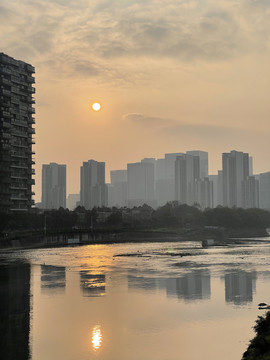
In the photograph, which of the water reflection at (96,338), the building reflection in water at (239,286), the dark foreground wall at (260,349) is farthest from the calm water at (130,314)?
the dark foreground wall at (260,349)

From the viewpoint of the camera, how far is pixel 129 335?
3884cm

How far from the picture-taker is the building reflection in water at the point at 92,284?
60.0m

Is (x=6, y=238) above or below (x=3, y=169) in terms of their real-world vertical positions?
below

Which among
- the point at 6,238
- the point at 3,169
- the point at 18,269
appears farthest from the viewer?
the point at 3,169

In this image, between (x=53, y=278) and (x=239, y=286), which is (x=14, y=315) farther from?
(x=239, y=286)

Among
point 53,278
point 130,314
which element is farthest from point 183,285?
Answer: point 53,278

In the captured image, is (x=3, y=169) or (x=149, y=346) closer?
(x=149, y=346)

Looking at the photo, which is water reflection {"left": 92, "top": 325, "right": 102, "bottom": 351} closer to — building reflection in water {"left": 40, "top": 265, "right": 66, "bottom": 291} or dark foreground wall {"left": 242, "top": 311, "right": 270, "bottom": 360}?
dark foreground wall {"left": 242, "top": 311, "right": 270, "bottom": 360}

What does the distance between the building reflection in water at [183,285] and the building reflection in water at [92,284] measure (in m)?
4.13

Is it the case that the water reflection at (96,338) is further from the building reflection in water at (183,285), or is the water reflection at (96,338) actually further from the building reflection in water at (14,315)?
the building reflection in water at (183,285)

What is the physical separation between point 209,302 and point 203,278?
2052 centimetres

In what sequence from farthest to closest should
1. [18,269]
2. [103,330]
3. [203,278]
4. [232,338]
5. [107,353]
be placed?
1. [18,269]
2. [203,278]
3. [103,330]
4. [232,338]
5. [107,353]

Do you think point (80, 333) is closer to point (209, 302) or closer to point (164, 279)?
point (209, 302)

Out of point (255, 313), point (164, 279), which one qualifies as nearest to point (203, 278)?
point (164, 279)
